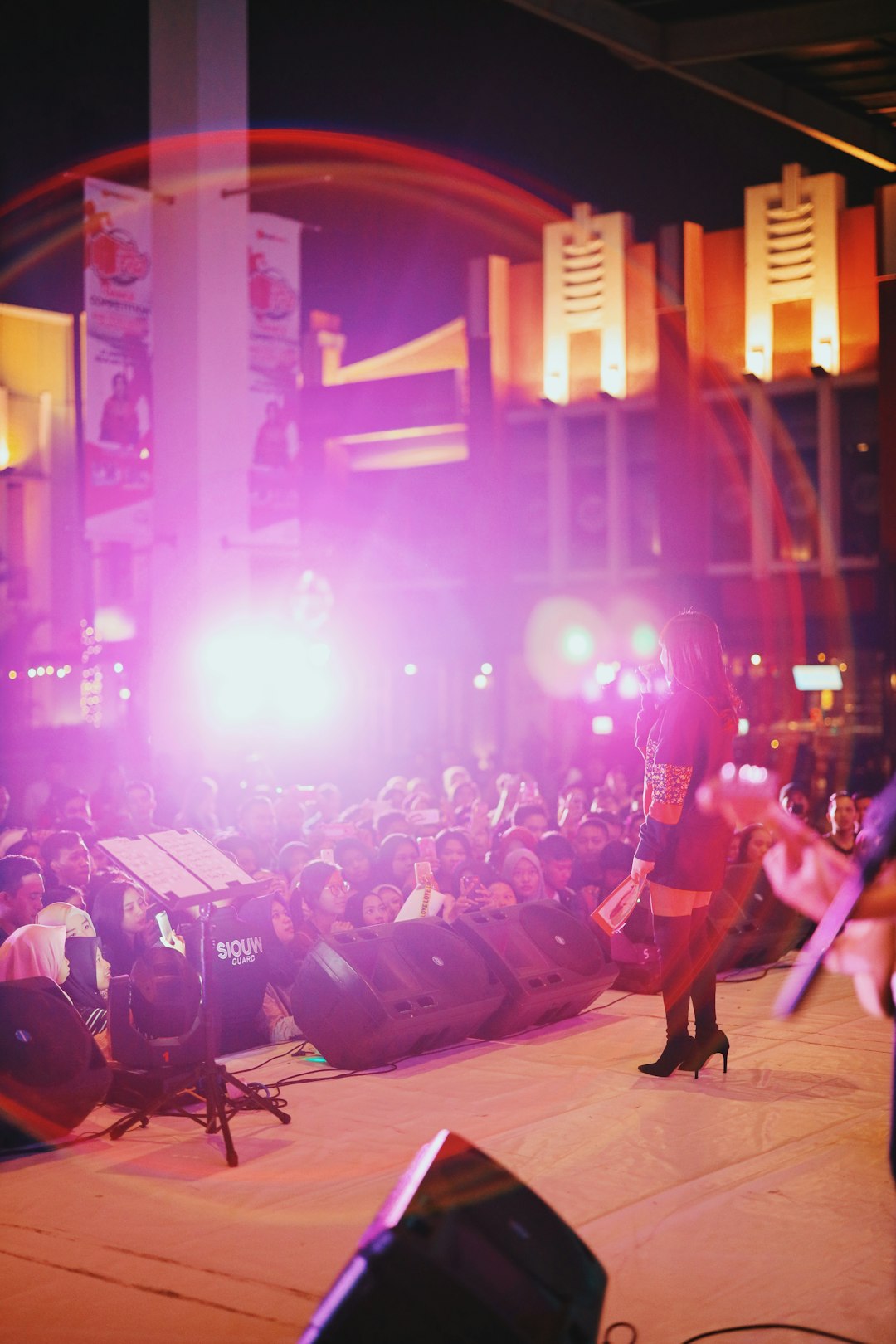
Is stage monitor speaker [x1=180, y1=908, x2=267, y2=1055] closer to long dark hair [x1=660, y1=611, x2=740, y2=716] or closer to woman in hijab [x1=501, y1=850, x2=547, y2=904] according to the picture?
woman in hijab [x1=501, y1=850, x2=547, y2=904]

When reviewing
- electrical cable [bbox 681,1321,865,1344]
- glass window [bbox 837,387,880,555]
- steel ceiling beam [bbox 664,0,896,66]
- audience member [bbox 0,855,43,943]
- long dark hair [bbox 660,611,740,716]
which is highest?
steel ceiling beam [bbox 664,0,896,66]

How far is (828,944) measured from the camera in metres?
2.39

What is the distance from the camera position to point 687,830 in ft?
21.9

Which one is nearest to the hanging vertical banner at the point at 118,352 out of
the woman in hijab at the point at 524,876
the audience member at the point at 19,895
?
the woman in hijab at the point at 524,876

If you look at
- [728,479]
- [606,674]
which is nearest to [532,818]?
[606,674]

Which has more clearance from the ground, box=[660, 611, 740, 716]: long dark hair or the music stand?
box=[660, 611, 740, 716]: long dark hair

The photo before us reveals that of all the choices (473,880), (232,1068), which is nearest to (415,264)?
(473,880)

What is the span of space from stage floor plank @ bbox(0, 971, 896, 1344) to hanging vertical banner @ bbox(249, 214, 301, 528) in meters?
11.1

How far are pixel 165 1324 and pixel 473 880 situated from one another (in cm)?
618

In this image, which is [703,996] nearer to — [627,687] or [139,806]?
[139,806]

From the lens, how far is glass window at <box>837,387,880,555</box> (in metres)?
24.8

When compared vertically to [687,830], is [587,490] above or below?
above

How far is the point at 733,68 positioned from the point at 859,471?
25.4 feet

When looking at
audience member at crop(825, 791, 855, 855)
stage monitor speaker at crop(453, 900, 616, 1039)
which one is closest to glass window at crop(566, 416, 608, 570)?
audience member at crop(825, 791, 855, 855)
